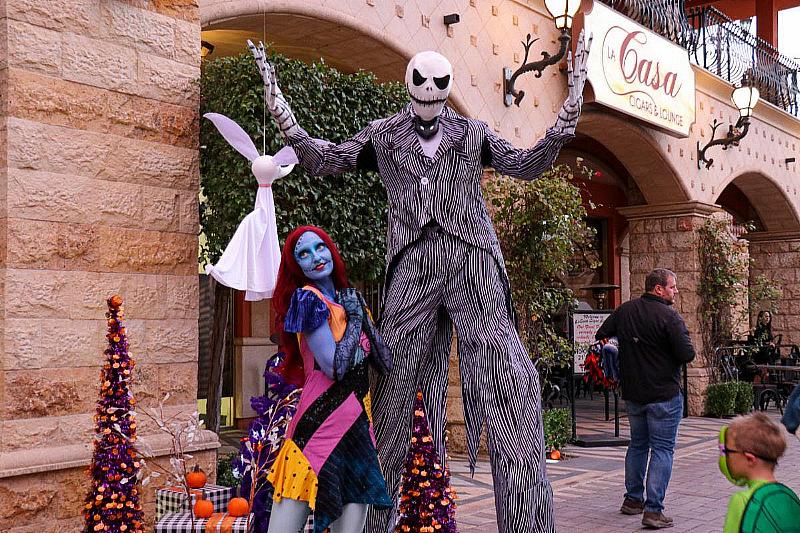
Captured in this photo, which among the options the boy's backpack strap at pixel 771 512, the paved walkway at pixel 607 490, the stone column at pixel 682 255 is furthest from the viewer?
the stone column at pixel 682 255

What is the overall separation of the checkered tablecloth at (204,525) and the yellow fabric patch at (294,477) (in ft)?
2.45

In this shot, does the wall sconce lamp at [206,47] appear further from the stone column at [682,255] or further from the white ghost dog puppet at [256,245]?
the stone column at [682,255]

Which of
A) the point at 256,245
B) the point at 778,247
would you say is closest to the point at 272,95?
the point at 256,245

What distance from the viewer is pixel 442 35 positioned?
280 inches

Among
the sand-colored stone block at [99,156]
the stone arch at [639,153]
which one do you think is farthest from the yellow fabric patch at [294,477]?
the stone arch at [639,153]

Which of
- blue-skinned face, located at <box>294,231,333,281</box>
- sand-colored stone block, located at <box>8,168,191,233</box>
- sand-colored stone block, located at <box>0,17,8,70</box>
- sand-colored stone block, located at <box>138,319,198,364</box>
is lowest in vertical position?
sand-colored stone block, located at <box>138,319,198,364</box>

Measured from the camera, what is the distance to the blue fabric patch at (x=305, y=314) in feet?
8.70

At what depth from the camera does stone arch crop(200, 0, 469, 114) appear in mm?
5562

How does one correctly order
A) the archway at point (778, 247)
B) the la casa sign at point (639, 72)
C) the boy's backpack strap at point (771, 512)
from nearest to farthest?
the boy's backpack strap at point (771, 512) < the la casa sign at point (639, 72) < the archway at point (778, 247)

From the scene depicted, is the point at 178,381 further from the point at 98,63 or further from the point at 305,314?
the point at 305,314

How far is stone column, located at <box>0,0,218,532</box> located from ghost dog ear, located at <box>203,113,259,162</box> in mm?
270

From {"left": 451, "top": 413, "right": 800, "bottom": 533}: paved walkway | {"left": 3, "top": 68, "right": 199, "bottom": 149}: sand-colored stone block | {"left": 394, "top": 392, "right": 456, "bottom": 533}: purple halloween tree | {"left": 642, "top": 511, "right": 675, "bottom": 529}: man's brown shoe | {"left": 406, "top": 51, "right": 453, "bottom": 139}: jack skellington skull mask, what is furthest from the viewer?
{"left": 451, "top": 413, "right": 800, "bottom": 533}: paved walkway

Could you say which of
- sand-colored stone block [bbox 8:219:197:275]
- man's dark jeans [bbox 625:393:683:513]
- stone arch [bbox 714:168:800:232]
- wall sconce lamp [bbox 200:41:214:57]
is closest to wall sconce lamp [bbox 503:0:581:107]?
wall sconce lamp [bbox 200:41:214:57]

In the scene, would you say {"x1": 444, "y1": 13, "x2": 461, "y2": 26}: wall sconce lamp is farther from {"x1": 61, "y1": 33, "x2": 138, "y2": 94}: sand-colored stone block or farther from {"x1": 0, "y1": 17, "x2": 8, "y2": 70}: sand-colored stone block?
{"x1": 0, "y1": 17, "x2": 8, "y2": 70}: sand-colored stone block
